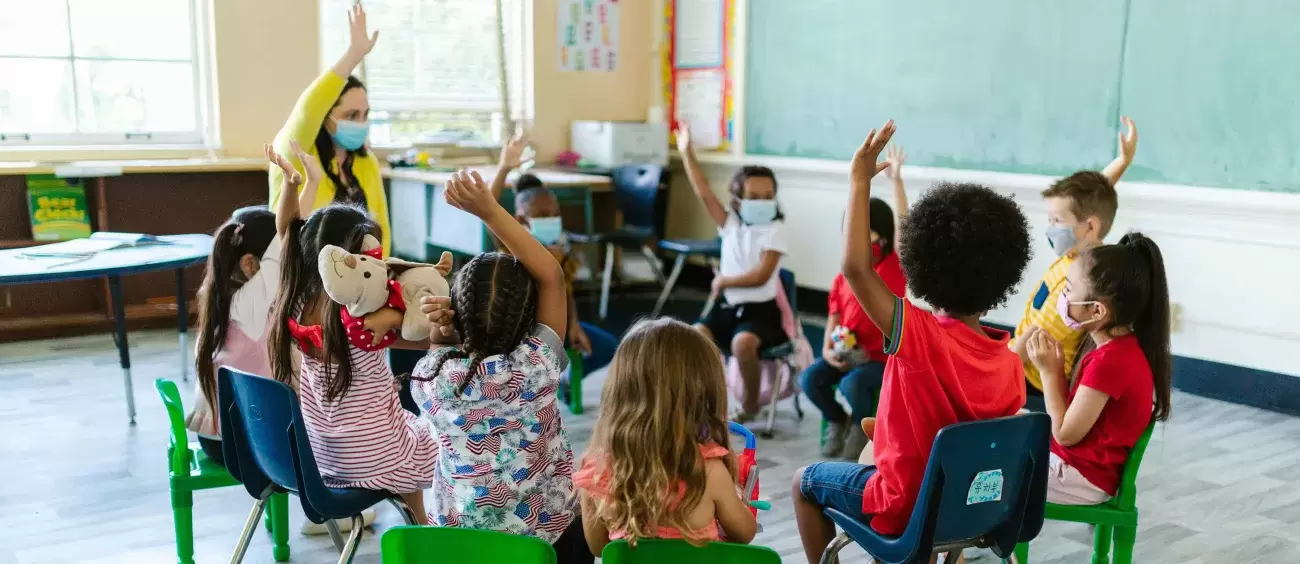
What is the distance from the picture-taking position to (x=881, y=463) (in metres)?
1.93

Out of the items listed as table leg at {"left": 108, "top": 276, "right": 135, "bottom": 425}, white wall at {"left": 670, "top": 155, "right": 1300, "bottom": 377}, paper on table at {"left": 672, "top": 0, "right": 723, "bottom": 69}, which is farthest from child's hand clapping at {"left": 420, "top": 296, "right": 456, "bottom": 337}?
paper on table at {"left": 672, "top": 0, "right": 723, "bottom": 69}

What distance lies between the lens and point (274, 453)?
2098 mm

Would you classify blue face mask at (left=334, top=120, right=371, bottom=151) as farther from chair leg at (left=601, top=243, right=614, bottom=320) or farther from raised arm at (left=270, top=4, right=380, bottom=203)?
chair leg at (left=601, top=243, right=614, bottom=320)

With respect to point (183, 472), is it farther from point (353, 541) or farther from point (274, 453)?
point (353, 541)

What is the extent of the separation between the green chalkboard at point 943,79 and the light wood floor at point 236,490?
1.29 metres

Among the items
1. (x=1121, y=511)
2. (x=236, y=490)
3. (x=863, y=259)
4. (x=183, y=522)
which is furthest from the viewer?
(x=236, y=490)

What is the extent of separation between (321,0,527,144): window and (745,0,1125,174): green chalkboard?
4.76 feet

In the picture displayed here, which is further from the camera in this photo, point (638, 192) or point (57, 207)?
point (638, 192)

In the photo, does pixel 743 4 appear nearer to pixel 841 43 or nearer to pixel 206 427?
pixel 841 43

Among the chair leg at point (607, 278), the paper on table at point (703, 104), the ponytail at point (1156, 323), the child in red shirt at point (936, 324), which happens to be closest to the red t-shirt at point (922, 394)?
the child in red shirt at point (936, 324)

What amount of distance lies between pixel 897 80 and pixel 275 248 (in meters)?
3.73

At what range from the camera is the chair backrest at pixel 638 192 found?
19.5ft

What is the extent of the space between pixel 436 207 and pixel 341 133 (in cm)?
213

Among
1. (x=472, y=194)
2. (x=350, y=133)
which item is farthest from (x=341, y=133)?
(x=472, y=194)
